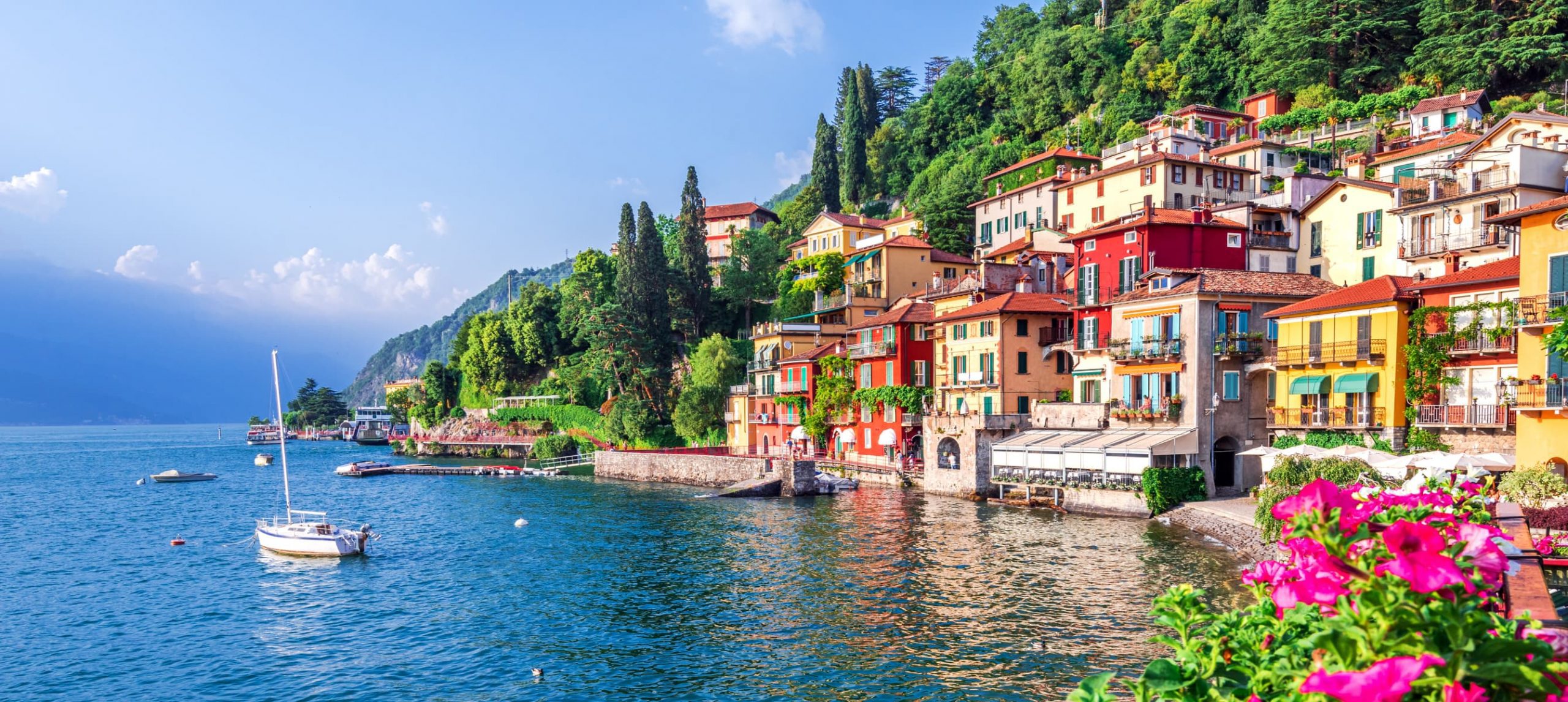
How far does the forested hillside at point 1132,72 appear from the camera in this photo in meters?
72.5

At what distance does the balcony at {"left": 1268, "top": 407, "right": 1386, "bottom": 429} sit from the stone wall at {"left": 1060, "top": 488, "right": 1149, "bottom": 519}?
690 centimetres

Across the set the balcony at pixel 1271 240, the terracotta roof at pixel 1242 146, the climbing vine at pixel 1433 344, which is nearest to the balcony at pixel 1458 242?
the climbing vine at pixel 1433 344

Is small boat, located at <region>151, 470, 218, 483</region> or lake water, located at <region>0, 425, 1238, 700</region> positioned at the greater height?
lake water, located at <region>0, 425, 1238, 700</region>

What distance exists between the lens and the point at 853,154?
125 m

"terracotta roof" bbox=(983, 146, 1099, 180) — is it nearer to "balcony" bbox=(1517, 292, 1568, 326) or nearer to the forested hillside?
the forested hillside

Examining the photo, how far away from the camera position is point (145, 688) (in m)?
24.9

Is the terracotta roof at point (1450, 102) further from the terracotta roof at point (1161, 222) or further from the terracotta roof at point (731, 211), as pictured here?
the terracotta roof at point (731, 211)

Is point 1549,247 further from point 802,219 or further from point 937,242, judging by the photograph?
point 802,219

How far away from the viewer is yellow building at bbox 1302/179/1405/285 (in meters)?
47.3

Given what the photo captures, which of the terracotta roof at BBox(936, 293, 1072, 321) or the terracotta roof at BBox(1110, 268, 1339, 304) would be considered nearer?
the terracotta roof at BBox(1110, 268, 1339, 304)

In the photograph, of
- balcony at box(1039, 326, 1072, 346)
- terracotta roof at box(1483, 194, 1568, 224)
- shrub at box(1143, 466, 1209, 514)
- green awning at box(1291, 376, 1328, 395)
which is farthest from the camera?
balcony at box(1039, 326, 1072, 346)

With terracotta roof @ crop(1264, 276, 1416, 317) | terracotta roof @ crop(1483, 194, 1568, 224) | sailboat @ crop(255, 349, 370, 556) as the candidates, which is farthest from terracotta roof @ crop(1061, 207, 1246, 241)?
sailboat @ crop(255, 349, 370, 556)

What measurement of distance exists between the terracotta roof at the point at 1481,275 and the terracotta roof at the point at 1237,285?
738 centimetres

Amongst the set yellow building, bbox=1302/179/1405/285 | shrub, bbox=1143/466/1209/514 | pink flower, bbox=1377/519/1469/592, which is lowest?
shrub, bbox=1143/466/1209/514
